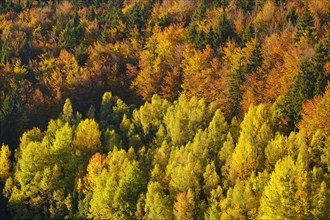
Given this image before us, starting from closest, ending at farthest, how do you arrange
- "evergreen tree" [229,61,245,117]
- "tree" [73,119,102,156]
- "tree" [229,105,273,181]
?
"tree" [229,105,273,181] < "tree" [73,119,102,156] < "evergreen tree" [229,61,245,117]

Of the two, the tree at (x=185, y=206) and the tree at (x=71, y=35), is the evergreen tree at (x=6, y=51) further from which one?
the tree at (x=185, y=206)

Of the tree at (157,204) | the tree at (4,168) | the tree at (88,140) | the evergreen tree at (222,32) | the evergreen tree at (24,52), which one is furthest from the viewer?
the evergreen tree at (24,52)

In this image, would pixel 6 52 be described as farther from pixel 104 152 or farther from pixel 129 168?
pixel 129 168

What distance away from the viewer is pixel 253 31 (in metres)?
91.0

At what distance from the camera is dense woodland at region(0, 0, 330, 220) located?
52.8 m

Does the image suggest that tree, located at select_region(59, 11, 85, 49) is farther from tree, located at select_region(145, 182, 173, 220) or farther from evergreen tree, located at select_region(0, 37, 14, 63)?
tree, located at select_region(145, 182, 173, 220)

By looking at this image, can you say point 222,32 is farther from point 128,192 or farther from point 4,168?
point 4,168

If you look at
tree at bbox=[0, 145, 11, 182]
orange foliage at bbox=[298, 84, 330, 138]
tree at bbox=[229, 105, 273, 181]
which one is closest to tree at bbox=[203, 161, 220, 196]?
tree at bbox=[229, 105, 273, 181]

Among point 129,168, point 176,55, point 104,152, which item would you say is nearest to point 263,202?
point 129,168

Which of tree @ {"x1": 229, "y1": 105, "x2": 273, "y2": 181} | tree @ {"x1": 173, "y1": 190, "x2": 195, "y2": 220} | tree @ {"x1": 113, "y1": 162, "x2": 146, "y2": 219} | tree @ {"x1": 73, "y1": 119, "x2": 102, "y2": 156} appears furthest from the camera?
tree @ {"x1": 73, "y1": 119, "x2": 102, "y2": 156}

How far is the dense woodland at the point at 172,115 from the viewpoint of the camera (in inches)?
2079

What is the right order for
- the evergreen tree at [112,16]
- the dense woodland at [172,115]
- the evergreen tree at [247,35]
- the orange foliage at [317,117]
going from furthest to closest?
1. the evergreen tree at [112,16]
2. the evergreen tree at [247,35]
3. the orange foliage at [317,117]
4. the dense woodland at [172,115]

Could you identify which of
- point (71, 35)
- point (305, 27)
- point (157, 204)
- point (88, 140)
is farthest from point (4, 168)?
point (305, 27)

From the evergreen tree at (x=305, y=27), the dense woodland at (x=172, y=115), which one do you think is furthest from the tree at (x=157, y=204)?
the evergreen tree at (x=305, y=27)
